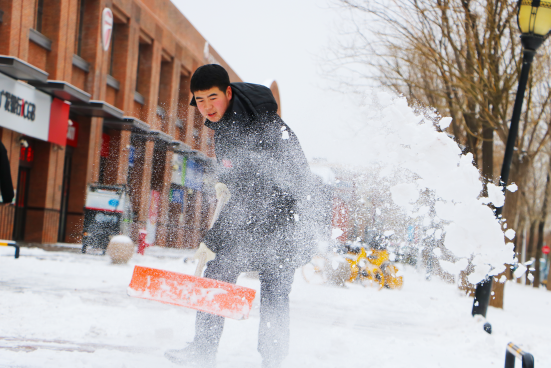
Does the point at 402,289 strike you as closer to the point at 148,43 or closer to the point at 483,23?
the point at 483,23

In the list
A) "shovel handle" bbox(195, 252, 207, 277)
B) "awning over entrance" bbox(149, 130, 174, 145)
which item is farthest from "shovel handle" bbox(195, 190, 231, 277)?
"awning over entrance" bbox(149, 130, 174, 145)

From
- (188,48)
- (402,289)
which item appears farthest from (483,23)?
(188,48)

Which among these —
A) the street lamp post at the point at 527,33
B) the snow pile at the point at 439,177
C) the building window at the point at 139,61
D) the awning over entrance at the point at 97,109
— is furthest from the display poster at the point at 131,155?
the snow pile at the point at 439,177

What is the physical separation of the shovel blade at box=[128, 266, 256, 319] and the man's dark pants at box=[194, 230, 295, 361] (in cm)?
19

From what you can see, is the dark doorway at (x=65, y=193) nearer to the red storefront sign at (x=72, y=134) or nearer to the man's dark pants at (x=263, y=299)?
the red storefront sign at (x=72, y=134)

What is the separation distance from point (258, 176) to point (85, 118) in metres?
15.6

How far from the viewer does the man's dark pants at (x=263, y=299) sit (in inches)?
121

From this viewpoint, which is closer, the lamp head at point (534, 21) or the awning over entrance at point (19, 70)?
the lamp head at point (534, 21)

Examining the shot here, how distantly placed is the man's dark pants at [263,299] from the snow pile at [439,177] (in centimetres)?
152

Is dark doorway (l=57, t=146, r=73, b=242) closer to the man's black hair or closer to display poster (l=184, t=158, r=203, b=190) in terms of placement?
display poster (l=184, t=158, r=203, b=190)

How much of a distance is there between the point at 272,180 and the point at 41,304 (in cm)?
297

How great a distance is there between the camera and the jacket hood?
3.00 meters

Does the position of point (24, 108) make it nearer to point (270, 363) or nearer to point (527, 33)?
point (527, 33)

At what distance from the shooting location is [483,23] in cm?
1016
